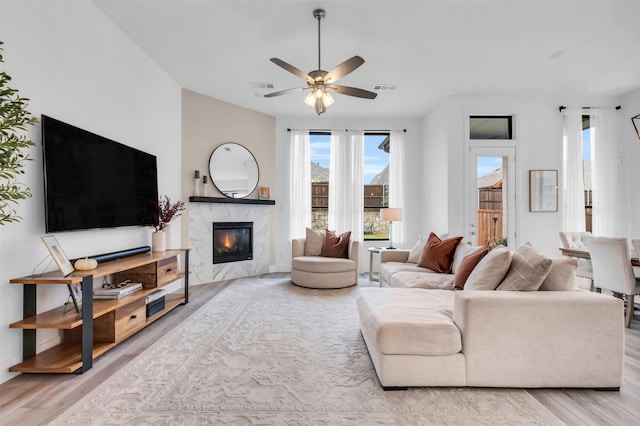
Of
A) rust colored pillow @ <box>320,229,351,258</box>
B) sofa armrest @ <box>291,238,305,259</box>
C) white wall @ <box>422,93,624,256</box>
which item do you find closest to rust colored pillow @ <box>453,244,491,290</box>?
white wall @ <box>422,93,624,256</box>

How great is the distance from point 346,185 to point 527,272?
4240mm

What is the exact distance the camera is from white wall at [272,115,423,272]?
621 centimetres

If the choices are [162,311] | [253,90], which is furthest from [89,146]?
[253,90]

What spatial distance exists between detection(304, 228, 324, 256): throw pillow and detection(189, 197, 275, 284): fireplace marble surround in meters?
0.97

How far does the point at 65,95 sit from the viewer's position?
262cm

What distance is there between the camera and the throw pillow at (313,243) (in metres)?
5.38

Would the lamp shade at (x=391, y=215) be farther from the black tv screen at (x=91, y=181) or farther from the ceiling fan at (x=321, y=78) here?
the black tv screen at (x=91, y=181)

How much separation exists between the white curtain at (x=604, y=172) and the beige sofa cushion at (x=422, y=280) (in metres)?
3.38

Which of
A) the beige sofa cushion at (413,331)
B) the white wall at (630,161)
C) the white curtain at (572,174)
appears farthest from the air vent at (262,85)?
the white wall at (630,161)

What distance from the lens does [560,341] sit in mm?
1983

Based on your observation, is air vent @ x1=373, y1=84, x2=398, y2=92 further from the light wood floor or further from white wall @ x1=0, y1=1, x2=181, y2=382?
the light wood floor

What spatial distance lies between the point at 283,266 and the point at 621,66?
580 centimetres

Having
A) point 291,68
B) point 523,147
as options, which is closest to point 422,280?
point 291,68

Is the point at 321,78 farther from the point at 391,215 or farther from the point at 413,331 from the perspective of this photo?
the point at 391,215
